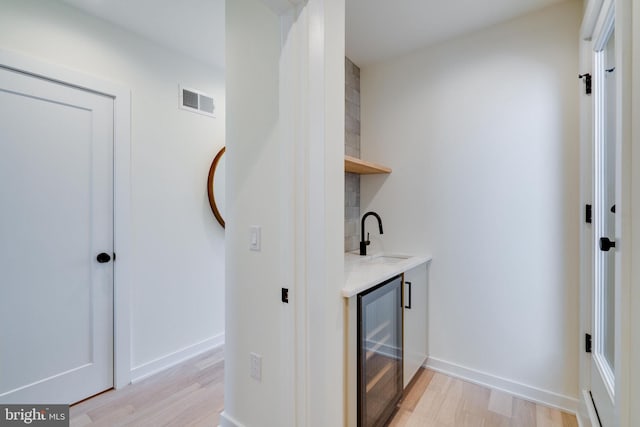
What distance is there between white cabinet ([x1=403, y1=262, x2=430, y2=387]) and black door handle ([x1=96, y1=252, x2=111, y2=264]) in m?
2.01

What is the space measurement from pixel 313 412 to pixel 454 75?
230cm

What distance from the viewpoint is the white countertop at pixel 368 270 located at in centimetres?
135

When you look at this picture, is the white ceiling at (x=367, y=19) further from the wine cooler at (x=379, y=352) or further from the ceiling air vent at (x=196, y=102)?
the wine cooler at (x=379, y=352)

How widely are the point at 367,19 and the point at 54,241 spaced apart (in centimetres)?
243

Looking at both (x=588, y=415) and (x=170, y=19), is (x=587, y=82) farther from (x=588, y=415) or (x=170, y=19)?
(x=170, y=19)

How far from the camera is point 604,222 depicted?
4.72ft

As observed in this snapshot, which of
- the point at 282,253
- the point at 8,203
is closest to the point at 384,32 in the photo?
the point at 282,253

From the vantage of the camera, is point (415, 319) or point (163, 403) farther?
point (415, 319)

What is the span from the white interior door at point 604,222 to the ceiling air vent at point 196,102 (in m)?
2.64

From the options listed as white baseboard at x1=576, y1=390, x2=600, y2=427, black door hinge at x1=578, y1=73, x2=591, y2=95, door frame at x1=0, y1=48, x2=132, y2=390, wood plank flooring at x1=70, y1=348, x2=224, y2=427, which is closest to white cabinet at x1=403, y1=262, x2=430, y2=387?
white baseboard at x1=576, y1=390, x2=600, y2=427

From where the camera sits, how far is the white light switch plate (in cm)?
143

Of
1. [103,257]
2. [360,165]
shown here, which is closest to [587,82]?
[360,165]

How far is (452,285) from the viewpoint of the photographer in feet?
7.06

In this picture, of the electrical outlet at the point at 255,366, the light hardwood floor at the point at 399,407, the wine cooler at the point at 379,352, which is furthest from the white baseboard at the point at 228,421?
the wine cooler at the point at 379,352
